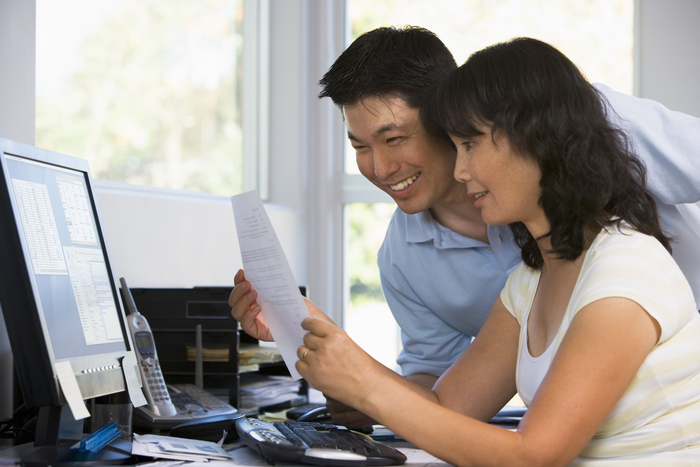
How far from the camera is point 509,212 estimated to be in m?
1.05

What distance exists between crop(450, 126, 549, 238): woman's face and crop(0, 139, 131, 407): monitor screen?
68cm

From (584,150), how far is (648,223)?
16 cm

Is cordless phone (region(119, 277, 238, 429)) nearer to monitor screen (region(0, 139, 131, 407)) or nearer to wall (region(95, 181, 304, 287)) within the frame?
monitor screen (region(0, 139, 131, 407))

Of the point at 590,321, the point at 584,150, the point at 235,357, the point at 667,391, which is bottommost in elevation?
the point at 235,357

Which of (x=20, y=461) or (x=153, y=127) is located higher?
(x=153, y=127)

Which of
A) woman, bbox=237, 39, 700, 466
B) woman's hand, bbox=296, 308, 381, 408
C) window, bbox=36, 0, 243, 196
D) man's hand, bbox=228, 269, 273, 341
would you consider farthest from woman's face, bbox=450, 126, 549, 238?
window, bbox=36, 0, 243, 196

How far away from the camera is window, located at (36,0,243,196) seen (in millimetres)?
1793

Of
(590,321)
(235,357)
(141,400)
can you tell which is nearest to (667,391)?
(590,321)

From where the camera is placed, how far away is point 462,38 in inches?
117

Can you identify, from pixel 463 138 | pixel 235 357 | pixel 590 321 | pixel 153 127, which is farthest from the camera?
pixel 153 127

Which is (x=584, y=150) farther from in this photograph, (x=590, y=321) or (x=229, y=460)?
(x=229, y=460)

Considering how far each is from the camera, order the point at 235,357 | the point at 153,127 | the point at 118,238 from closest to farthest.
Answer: the point at 235,357
the point at 118,238
the point at 153,127

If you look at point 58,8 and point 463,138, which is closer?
point 463,138

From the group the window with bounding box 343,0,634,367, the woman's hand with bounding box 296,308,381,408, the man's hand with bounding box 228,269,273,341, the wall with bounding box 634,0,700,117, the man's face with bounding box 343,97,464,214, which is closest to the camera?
the woman's hand with bounding box 296,308,381,408
